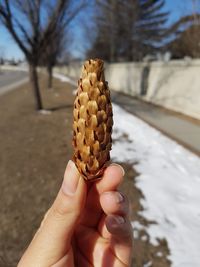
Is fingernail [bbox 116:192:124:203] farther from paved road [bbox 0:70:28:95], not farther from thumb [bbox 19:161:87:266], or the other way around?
paved road [bbox 0:70:28:95]

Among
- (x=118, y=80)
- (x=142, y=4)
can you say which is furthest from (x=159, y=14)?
(x=118, y=80)

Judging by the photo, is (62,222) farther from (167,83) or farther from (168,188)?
(167,83)

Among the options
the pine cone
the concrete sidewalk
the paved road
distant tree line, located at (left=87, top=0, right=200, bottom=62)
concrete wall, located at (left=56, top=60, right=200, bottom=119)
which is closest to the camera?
the pine cone

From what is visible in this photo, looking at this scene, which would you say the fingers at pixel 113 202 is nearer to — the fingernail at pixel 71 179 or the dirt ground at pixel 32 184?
the fingernail at pixel 71 179

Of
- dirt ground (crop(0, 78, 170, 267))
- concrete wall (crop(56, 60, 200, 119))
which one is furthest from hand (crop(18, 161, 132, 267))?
concrete wall (crop(56, 60, 200, 119))

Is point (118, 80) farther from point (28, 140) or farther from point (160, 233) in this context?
point (160, 233)
